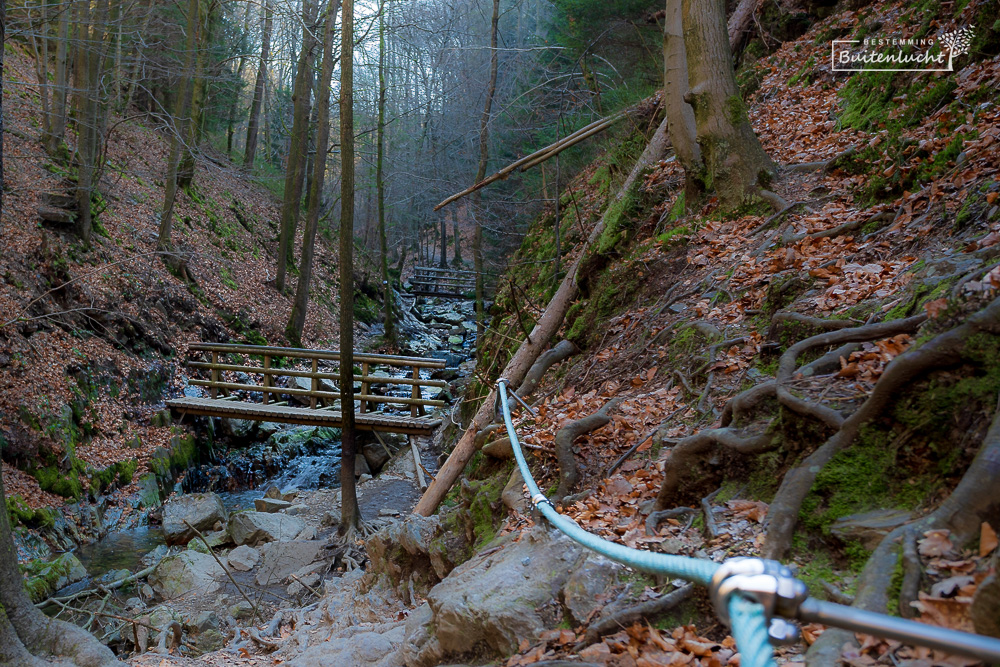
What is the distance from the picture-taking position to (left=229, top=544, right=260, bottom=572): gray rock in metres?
8.16

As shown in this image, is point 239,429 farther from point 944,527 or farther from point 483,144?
point 944,527

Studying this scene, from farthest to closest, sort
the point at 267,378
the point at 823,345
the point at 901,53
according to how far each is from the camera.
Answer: the point at 267,378 < the point at 901,53 < the point at 823,345

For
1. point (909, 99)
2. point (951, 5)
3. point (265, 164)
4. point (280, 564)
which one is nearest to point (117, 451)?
point (280, 564)

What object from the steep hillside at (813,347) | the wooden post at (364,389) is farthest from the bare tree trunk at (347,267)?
the steep hillside at (813,347)

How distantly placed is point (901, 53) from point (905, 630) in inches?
287

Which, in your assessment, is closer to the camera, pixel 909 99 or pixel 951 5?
pixel 909 99

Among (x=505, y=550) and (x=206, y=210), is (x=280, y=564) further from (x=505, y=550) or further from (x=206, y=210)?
(x=206, y=210)

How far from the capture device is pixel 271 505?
405 inches

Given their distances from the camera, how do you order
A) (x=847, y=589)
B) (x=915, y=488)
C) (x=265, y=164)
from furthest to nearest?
(x=265, y=164), (x=915, y=488), (x=847, y=589)

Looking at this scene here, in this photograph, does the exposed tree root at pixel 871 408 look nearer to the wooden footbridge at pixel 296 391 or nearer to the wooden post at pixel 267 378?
the wooden footbridge at pixel 296 391

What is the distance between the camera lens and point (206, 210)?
18922 mm

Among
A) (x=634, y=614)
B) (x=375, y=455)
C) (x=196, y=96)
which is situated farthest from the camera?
(x=196, y=96)

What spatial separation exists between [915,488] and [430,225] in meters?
31.5

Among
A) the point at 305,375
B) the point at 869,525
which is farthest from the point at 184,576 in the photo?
the point at 869,525
